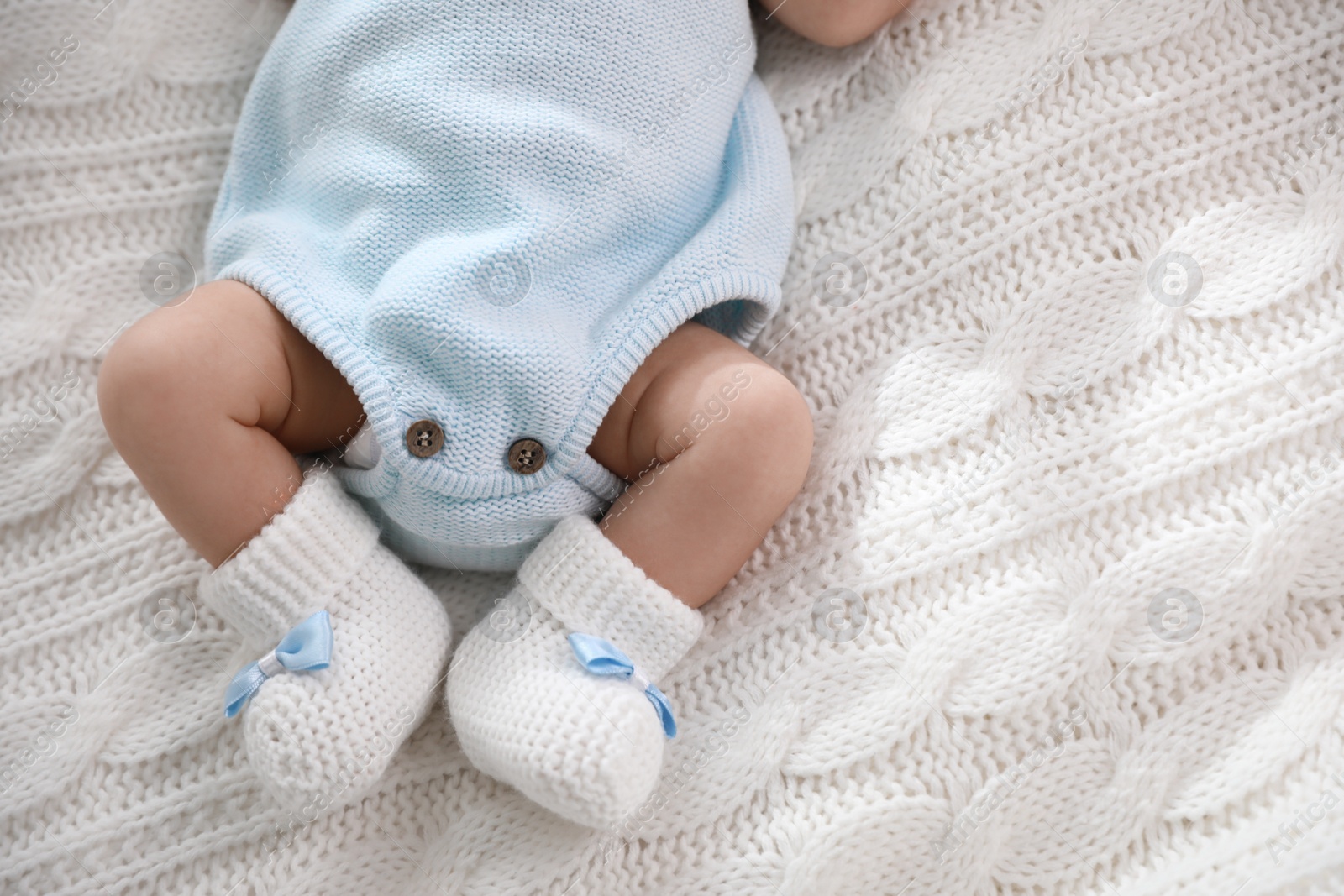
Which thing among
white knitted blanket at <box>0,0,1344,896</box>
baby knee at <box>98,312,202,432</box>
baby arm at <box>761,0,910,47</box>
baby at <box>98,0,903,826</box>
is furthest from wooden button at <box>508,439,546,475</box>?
baby arm at <box>761,0,910,47</box>

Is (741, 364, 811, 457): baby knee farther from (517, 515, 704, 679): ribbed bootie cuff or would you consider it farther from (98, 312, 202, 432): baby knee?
(98, 312, 202, 432): baby knee

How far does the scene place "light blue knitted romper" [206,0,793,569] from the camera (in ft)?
3.63

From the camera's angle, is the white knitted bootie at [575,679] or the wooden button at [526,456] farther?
the wooden button at [526,456]

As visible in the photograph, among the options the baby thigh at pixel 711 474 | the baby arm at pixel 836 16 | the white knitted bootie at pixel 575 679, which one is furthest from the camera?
the baby arm at pixel 836 16

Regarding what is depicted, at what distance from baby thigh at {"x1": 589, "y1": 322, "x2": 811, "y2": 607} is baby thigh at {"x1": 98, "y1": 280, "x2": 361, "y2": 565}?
0.39m

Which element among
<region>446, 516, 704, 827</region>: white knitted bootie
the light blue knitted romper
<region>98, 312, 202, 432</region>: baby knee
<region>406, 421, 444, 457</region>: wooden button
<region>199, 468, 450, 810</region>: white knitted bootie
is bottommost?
<region>199, 468, 450, 810</region>: white knitted bootie

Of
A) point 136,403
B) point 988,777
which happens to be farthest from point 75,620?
point 988,777

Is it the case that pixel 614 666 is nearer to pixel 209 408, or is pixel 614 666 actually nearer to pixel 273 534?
pixel 273 534

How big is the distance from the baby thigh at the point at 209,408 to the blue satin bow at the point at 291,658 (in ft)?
0.39

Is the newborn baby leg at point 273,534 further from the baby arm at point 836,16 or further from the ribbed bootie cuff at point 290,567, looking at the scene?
the baby arm at point 836,16

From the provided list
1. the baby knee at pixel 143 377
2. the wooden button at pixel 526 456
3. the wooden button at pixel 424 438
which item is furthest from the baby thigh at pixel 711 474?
the baby knee at pixel 143 377

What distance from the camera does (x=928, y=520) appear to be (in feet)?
3.85

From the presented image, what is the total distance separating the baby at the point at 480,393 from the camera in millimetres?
1053

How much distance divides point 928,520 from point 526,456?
472 millimetres
